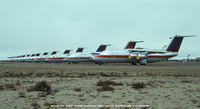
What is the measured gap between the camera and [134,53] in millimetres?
57000

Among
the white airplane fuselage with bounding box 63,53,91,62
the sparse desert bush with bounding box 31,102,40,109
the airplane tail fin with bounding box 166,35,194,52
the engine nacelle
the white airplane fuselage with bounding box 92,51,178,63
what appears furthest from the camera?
the white airplane fuselage with bounding box 63,53,91,62

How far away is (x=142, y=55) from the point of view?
5641 centimetres

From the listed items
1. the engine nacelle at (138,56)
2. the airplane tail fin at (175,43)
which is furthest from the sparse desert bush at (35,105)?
the airplane tail fin at (175,43)

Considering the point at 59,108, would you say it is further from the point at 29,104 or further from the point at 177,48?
the point at 177,48

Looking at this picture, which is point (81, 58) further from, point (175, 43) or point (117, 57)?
point (175, 43)

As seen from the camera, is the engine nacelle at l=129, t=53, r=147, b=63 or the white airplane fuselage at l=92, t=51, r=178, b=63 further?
the engine nacelle at l=129, t=53, r=147, b=63

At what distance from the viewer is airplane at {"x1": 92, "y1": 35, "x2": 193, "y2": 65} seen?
5628 cm

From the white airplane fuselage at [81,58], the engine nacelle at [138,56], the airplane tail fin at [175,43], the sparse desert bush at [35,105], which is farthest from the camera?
the white airplane fuselage at [81,58]

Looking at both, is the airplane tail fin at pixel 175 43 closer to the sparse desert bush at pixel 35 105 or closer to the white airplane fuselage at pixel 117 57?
the white airplane fuselage at pixel 117 57

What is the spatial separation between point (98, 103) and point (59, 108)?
1748 mm

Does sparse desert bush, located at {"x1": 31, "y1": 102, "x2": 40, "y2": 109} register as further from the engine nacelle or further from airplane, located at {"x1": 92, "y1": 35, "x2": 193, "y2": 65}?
the engine nacelle

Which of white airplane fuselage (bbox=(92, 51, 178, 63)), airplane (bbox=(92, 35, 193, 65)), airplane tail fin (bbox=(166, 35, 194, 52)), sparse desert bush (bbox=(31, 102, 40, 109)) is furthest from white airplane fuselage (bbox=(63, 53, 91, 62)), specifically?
sparse desert bush (bbox=(31, 102, 40, 109))

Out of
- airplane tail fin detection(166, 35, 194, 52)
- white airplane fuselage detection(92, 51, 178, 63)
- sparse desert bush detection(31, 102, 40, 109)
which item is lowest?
sparse desert bush detection(31, 102, 40, 109)

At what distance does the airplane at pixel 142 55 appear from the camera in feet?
185
